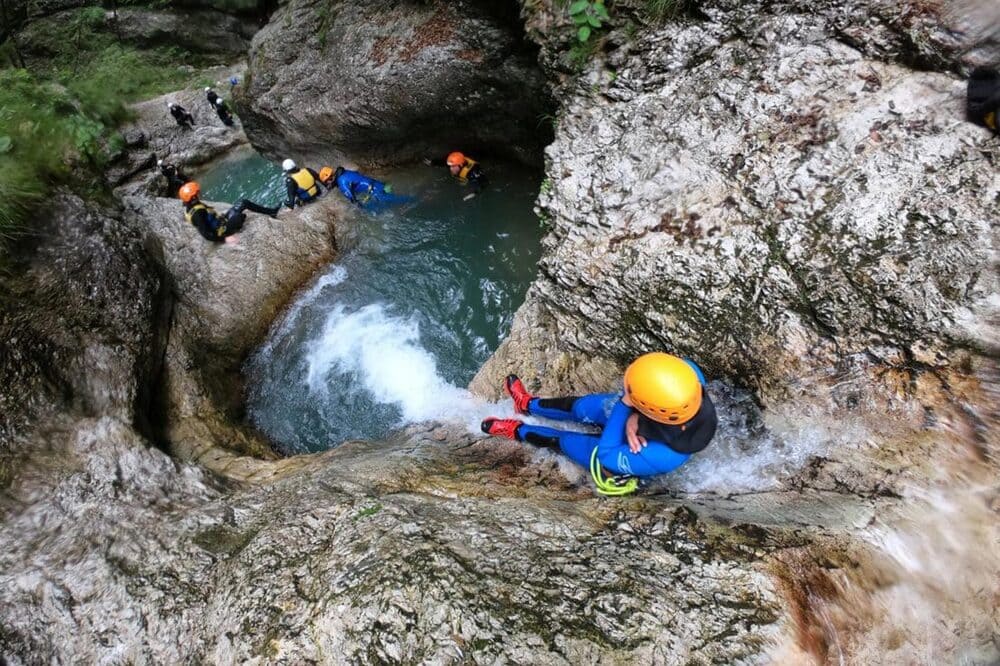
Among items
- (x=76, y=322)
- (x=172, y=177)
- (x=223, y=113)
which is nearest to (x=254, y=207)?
(x=76, y=322)

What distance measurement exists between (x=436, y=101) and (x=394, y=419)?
19.9ft

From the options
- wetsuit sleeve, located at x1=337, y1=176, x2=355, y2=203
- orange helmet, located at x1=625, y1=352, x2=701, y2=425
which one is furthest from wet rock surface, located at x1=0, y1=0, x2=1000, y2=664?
wetsuit sleeve, located at x1=337, y1=176, x2=355, y2=203

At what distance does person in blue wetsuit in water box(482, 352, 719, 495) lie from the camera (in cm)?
348

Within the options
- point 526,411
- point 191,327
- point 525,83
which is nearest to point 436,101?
point 525,83

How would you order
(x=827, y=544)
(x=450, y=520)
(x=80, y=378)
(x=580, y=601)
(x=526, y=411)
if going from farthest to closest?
(x=526, y=411) < (x=80, y=378) < (x=450, y=520) < (x=827, y=544) < (x=580, y=601)

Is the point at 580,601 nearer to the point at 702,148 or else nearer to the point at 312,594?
the point at 312,594

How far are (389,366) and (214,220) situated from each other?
4422mm

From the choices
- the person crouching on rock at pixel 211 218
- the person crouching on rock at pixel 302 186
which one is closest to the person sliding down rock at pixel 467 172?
the person crouching on rock at pixel 302 186

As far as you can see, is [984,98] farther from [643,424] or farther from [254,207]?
[254,207]

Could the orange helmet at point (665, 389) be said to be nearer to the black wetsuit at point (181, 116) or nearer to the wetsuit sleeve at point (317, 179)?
the wetsuit sleeve at point (317, 179)

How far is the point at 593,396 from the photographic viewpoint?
4.78 metres

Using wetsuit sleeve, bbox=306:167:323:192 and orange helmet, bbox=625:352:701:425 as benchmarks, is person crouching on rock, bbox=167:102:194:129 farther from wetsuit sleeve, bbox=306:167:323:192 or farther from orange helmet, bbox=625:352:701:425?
orange helmet, bbox=625:352:701:425

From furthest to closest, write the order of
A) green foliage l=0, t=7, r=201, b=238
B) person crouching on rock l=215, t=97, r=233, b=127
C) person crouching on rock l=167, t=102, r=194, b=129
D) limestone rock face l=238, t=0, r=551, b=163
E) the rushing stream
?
person crouching on rock l=215, t=97, r=233, b=127
person crouching on rock l=167, t=102, r=194, b=129
limestone rock face l=238, t=0, r=551, b=163
the rushing stream
green foliage l=0, t=7, r=201, b=238

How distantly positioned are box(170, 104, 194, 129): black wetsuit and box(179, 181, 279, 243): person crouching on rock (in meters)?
9.23
